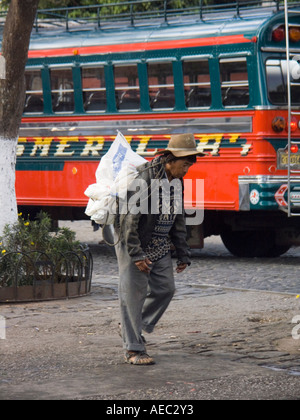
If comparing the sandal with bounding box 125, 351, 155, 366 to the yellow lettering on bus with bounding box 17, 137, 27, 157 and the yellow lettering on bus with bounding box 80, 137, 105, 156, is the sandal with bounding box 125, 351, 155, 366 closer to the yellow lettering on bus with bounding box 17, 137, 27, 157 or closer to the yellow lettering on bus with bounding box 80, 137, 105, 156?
the yellow lettering on bus with bounding box 80, 137, 105, 156

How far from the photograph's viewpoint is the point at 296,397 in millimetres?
7148

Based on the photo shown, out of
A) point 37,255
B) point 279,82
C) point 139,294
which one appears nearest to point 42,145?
point 279,82

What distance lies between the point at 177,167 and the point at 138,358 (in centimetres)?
141

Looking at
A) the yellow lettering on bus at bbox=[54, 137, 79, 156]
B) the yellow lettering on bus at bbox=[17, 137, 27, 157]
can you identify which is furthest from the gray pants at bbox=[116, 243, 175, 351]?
the yellow lettering on bus at bbox=[17, 137, 27, 157]

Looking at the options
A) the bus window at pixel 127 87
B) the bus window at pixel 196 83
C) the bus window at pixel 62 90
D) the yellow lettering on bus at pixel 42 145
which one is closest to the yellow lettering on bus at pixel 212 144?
the bus window at pixel 196 83

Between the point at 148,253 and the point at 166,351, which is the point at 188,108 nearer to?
the point at 166,351

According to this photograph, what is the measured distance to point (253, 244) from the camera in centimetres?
1681

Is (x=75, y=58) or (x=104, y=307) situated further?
(x=75, y=58)

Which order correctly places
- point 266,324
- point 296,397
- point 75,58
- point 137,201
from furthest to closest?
point 75,58, point 266,324, point 137,201, point 296,397

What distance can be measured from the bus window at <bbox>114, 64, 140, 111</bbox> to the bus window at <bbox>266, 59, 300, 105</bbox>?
2151 millimetres

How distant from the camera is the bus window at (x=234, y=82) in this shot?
15266 mm

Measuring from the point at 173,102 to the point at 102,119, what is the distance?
1.34 metres
